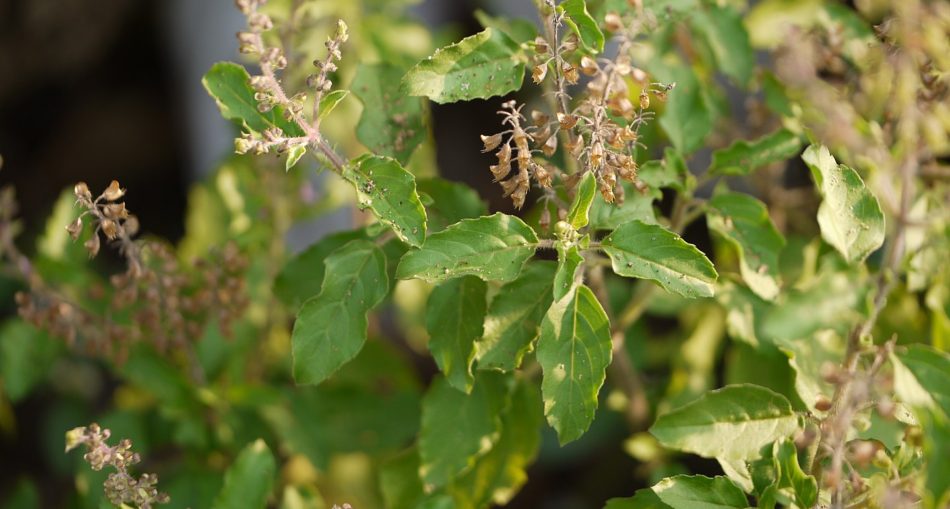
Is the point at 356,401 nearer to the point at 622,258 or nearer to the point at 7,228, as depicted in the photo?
the point at 7,228

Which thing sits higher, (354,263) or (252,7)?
(252,7)

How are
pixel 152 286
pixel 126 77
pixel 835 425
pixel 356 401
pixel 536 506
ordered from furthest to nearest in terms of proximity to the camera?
pixel 126 77
pixel 536 506
pixel 356 401
pixel 152 286
pixel 835 425

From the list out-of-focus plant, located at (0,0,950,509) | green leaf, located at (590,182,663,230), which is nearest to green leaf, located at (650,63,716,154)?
out-of-focus plant, located at (0,0,950,509)

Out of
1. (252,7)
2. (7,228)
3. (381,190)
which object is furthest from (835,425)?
(7,228)

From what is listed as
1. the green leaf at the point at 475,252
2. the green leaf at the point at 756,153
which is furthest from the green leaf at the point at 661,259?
the green leaf at the point at 756,153

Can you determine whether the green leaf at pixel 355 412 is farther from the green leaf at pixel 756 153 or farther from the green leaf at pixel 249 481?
the green leaf at pixel 756 153

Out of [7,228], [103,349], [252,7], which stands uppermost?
[252,7]
